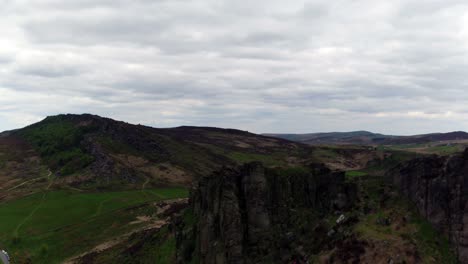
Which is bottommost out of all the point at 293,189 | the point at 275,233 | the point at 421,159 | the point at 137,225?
the point at 137,225

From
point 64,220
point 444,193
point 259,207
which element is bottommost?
point 64,220

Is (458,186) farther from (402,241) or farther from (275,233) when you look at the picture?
(275,233)

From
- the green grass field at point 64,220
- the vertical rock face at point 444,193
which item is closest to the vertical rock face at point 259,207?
the vertical rock face at point 444,193

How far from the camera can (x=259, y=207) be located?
59.1 meters

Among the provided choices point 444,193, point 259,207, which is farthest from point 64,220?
point 444,193

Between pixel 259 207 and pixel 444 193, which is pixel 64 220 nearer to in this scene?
pixel 259 207

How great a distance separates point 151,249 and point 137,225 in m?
48.8

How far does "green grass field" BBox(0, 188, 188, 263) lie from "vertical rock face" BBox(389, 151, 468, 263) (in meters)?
93.1

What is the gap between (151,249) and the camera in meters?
82.8

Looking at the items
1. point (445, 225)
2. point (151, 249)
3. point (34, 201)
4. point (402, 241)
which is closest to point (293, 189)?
point (402, 241)

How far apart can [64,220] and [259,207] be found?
119478mm

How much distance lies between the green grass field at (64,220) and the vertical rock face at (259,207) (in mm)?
67890

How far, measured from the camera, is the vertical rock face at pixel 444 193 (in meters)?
49.6

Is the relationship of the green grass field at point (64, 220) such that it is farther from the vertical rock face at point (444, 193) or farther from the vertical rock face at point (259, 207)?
the vertical rock face at point (444, 193)
